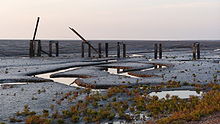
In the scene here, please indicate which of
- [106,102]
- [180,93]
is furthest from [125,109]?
[180,93]

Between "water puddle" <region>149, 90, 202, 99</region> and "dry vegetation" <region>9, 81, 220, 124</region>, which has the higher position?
"dry vegetation" <region>9, 81, 220, 124</region>

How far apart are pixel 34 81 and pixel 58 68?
8.22m

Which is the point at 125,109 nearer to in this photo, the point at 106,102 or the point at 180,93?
the point at 106,102

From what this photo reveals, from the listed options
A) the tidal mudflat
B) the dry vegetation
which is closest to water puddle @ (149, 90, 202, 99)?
the tidal mudflat

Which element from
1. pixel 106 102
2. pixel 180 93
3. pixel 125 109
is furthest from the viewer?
pixel 180 93

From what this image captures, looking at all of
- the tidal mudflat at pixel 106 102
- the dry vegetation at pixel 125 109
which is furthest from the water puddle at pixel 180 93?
the dry vegetation at pixel 125 109

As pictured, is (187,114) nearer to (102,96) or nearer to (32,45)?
(102,96)

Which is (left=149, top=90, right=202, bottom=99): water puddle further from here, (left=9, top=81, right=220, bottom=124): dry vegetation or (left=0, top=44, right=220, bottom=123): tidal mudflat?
(left=9, top=81, right=220, bottom=124): dry vegetation

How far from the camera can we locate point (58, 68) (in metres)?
29.3

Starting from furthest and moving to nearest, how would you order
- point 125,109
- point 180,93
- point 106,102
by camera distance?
point 180,93
point 106,102
point 125,109

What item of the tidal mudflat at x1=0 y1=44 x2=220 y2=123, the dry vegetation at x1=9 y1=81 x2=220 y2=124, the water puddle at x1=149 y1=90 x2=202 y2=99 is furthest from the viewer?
the water puddle at x1=149 y1=90 x2=202 y2=99

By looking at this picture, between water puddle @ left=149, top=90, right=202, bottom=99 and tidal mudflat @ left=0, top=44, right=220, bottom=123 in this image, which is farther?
water puddle @ left=149, top=90, right=202, bottom=99

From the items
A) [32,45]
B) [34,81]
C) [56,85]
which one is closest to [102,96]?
[56,85]

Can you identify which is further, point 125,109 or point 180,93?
point 180,93
